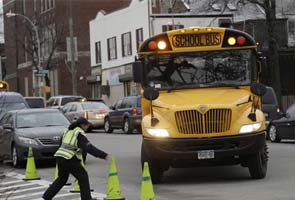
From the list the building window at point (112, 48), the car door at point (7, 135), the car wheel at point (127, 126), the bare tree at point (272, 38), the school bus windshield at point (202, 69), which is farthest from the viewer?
the building window at point (112, 48)

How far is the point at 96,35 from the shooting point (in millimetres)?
55812

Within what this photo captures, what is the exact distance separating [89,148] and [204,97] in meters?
3.17

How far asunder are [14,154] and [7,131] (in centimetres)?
80

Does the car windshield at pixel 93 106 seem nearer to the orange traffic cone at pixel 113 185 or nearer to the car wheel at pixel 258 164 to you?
the car wheel at pixel 258 164

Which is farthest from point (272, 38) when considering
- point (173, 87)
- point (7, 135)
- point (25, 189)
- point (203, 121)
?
point (25, 189)

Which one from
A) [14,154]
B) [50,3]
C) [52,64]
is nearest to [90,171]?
[14,154]

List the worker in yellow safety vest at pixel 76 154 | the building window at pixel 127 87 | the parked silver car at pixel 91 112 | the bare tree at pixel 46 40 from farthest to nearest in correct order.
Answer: the bare tree at pixel 46 40 < the building window at pixel 127 87 < the parked silver car at pixel 91 112 < the worker in yellow safety vest at pixel 76 154

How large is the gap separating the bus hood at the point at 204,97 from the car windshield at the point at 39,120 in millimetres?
5825

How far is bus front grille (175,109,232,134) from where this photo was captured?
12172 millimetres

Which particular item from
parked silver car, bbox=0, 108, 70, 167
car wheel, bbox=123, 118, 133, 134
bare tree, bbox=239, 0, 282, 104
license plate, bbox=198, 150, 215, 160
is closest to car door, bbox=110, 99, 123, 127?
car wheel, bbox=123, 118, 133, 134

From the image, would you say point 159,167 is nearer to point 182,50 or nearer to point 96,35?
point 182,50

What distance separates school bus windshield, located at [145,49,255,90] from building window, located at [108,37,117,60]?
38492 millimetres

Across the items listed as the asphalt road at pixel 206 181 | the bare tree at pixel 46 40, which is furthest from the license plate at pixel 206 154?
the bare tree at pixel 46 40

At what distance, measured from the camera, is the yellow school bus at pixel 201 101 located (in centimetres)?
1220
